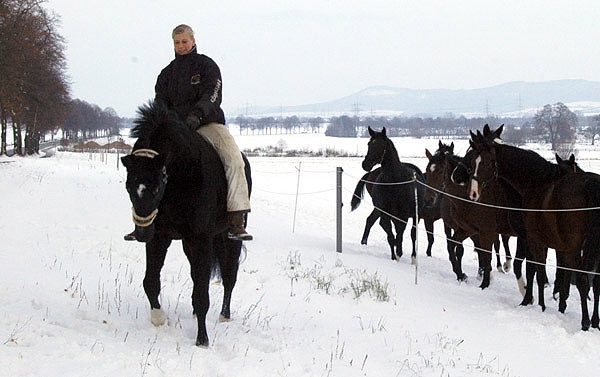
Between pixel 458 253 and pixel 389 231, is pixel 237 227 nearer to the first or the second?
pixel 458 253

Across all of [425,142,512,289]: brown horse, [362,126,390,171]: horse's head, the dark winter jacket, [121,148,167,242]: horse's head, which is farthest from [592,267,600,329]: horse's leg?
[362,126,390,171]: horse's head

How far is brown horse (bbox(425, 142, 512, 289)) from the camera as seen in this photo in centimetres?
838

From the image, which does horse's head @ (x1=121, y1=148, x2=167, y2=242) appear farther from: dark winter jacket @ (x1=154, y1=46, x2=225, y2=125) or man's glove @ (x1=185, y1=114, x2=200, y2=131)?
dark winter jacket @ (x1=154, y1=46, x2=225, y2=125)

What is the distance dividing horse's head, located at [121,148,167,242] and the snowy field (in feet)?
3.04

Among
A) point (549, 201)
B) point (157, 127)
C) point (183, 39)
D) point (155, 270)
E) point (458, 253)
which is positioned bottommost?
point (458, 253)

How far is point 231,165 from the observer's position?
4.84 meters

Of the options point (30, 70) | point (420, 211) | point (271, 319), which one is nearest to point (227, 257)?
point (271, 319)

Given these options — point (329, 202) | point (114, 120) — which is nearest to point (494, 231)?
point (329, 202)

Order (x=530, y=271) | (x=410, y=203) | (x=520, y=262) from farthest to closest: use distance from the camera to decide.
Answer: (x=410, y=203) < (x=520, y=262) < (x=530, y=271)

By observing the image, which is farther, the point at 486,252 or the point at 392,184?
the point at 392,184

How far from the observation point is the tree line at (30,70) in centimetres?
2534

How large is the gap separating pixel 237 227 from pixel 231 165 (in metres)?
0.58

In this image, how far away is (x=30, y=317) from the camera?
432cm

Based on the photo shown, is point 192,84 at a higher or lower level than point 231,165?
higher
